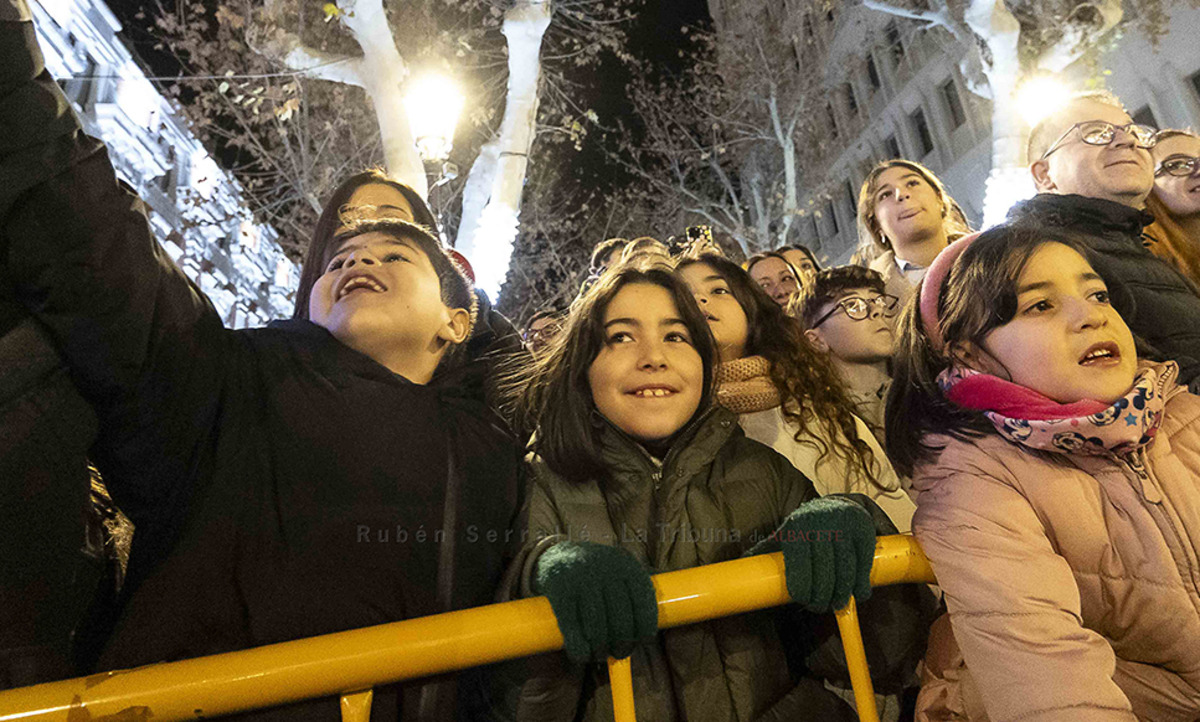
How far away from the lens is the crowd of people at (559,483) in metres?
1.33

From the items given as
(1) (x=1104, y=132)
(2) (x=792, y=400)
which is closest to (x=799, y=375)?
(2) (x=792, y=400)

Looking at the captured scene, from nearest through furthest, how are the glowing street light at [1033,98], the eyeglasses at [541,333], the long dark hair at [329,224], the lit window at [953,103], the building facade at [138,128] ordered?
the long dark hair at [329,224], the eyeglasses at [541,333], the glowing street light at [1033,98], the building facade at [138,128], the lit window at [953,103]

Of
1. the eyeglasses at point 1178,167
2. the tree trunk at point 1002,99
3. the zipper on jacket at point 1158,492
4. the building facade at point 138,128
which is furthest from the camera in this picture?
the building facade at point 138,128

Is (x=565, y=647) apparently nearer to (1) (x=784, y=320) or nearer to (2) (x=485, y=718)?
(2) (x=485, y=718)

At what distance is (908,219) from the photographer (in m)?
3.79

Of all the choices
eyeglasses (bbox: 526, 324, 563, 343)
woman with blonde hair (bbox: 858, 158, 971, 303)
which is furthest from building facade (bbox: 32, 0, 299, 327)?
woman with blonde hair (bbox: 858, 158, 971, 303)

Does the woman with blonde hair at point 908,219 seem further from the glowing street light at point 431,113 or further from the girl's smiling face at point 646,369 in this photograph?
the glowing street light at point 431,113

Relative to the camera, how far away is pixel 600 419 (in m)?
1.97

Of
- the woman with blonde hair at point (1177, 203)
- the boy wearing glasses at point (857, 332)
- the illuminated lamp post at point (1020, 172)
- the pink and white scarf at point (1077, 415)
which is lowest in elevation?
the pink and white scarf at point (1077, 415)

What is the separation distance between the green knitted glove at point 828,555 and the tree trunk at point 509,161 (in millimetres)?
5279

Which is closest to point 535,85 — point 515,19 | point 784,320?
point 515,19

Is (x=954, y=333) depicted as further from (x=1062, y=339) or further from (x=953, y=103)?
(x=953, y=103)

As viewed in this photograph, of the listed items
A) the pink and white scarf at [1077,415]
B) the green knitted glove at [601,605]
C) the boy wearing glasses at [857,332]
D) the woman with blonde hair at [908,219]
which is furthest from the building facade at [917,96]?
the green knitted glove at [601,605]

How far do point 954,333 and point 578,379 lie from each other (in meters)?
1.15
